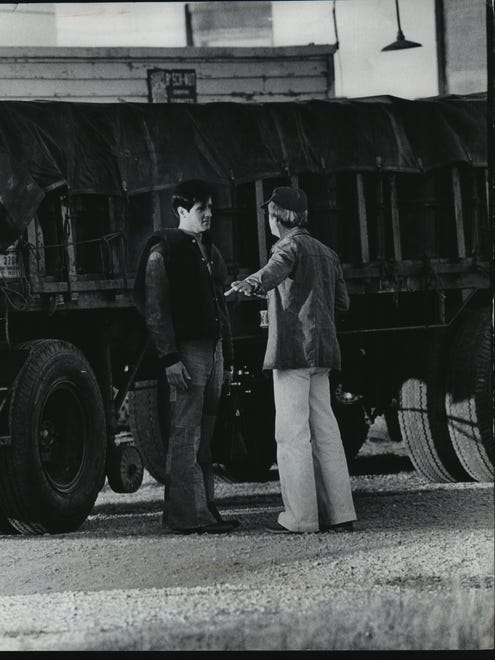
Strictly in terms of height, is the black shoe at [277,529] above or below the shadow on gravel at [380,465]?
above

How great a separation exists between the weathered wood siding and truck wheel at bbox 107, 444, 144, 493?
347 cm

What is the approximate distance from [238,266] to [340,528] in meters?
1.84

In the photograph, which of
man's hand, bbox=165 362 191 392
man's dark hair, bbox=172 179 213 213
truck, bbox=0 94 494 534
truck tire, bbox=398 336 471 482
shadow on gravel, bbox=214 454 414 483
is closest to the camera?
man's hand, bbox=165 362 191 392

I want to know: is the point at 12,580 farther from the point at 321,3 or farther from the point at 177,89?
the point at 177,89

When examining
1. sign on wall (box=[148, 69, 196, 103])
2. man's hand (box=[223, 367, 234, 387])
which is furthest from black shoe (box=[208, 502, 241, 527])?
sign on wall (box=[148, 69, 196, 103])

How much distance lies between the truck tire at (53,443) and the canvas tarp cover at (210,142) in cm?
77

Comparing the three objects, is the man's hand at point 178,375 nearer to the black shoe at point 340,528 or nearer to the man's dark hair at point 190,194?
the man's dark hair at point 190,194

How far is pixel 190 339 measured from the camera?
25.9ft

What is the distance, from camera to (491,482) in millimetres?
9609

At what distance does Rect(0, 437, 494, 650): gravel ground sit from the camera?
6.55 metres

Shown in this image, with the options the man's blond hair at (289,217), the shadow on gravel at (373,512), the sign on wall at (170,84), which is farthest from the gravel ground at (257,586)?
the sign on wall at (170,84)

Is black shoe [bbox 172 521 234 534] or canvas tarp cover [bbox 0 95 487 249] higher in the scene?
canvas tarp cover [bbox 0 95 487 249]

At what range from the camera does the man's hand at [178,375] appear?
25.8 ft

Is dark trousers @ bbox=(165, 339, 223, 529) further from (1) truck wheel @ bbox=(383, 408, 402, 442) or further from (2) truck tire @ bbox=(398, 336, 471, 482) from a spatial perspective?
(1) truck wheel @ bbox=(383, 408, 402, 442)
